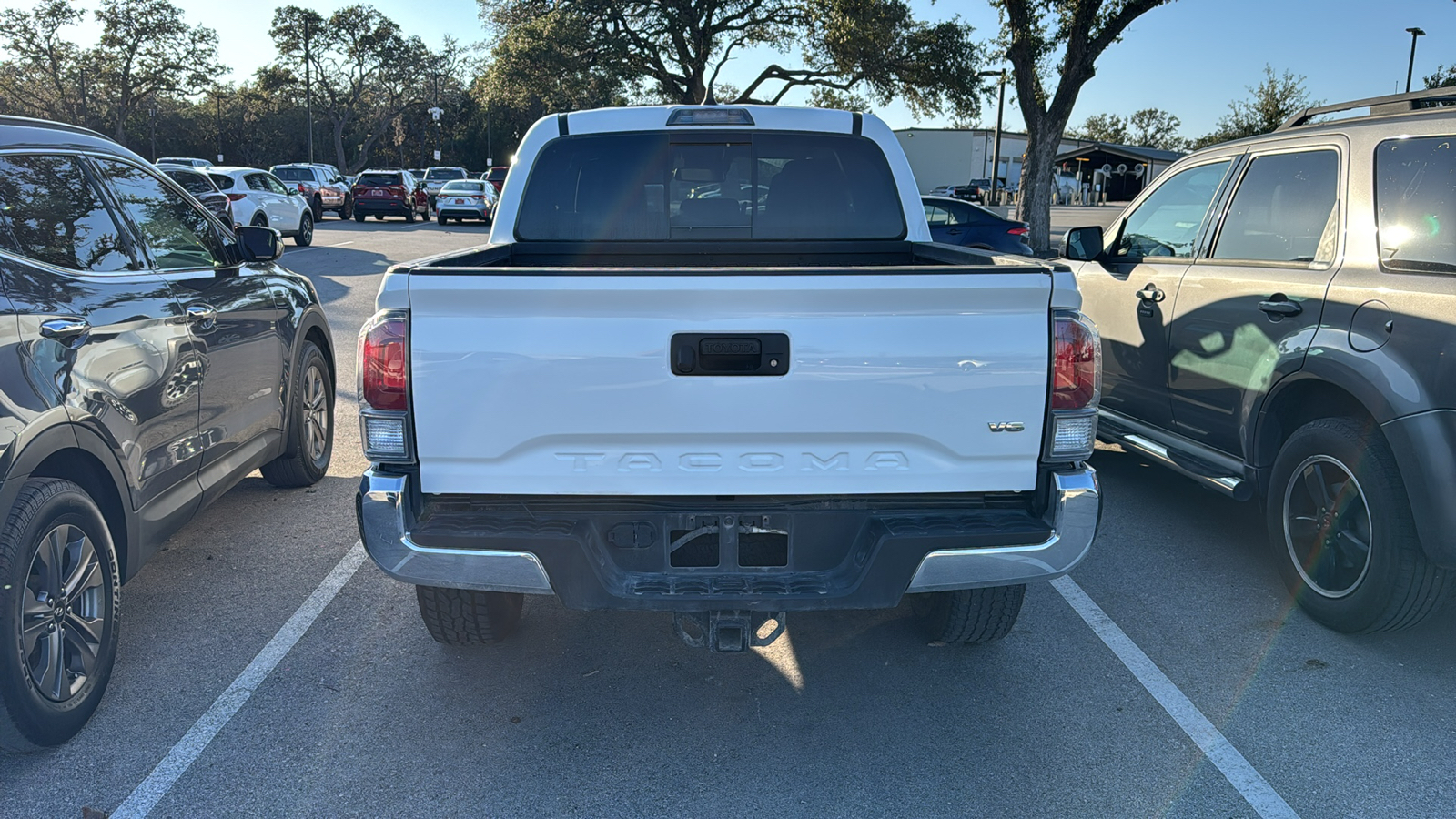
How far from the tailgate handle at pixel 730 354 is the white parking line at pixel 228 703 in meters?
1.93

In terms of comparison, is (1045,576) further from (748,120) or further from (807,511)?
(748,120)

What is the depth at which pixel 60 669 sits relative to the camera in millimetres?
3238

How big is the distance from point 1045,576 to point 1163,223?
348 centimetres

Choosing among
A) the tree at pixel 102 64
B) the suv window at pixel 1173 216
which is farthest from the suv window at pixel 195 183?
the tree at pixel 102 64

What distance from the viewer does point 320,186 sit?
35531 mm

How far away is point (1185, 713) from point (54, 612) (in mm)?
3638

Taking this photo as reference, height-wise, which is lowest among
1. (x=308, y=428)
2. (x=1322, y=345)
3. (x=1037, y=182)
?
(x=308, y=428)

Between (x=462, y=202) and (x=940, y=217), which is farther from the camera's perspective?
(x=462, y=202)

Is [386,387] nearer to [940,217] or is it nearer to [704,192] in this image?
[704,192]

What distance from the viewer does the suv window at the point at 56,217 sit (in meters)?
3.37

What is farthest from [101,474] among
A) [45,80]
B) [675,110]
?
[45,80]

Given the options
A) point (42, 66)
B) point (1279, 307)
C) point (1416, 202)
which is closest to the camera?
point (1416, 202)

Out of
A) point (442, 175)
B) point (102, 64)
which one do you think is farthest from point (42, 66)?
point (442, 175)

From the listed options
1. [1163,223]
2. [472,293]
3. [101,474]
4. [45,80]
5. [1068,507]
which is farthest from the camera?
[45,80]
